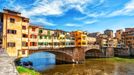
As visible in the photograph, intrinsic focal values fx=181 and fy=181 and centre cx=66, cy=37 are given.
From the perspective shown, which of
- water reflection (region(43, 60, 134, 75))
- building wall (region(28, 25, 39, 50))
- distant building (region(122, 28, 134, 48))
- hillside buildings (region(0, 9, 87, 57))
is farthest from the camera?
distant building (region(122, 28, 134, 48))

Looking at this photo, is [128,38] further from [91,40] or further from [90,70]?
[90,70]

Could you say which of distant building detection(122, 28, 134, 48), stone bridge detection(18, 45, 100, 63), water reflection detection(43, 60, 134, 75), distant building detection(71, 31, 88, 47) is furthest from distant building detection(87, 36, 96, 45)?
water reflection detection(43, 60, 134, 75)

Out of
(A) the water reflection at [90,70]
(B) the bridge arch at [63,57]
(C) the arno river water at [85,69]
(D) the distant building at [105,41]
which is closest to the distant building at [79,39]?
(B) the bridge arch at [63,57]

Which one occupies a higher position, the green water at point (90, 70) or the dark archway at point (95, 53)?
the dark archway at point (95, 53)

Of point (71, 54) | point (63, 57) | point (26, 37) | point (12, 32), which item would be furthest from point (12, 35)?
point (63, 57)

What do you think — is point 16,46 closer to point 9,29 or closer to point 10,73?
point 9,29

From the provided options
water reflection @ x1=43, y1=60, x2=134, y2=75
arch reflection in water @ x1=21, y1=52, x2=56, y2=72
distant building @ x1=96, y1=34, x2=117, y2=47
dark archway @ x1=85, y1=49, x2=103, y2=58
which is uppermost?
distant building @ x1=96, y1=34, x2=117, y2=47

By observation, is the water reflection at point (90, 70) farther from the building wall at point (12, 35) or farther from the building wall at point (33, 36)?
the building wall at point (12, 35)

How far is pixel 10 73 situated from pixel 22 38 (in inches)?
1257

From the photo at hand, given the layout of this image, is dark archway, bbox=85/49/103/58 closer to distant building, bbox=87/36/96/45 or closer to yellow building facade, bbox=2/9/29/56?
distant building, bbox=87/36/96/45

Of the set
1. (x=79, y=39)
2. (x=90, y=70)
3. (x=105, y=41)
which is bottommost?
(x=90, y=70)

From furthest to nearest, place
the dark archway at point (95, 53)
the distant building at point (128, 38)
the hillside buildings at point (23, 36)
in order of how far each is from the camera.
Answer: the distant building at point (128, 38) < the dark archway at point (95, 53) < the hillside buildings at point (23, 36)

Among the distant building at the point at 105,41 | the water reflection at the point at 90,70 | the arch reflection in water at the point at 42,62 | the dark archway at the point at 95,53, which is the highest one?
Answer: the distant building at the point at 105,41

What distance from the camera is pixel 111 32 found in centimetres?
13362
